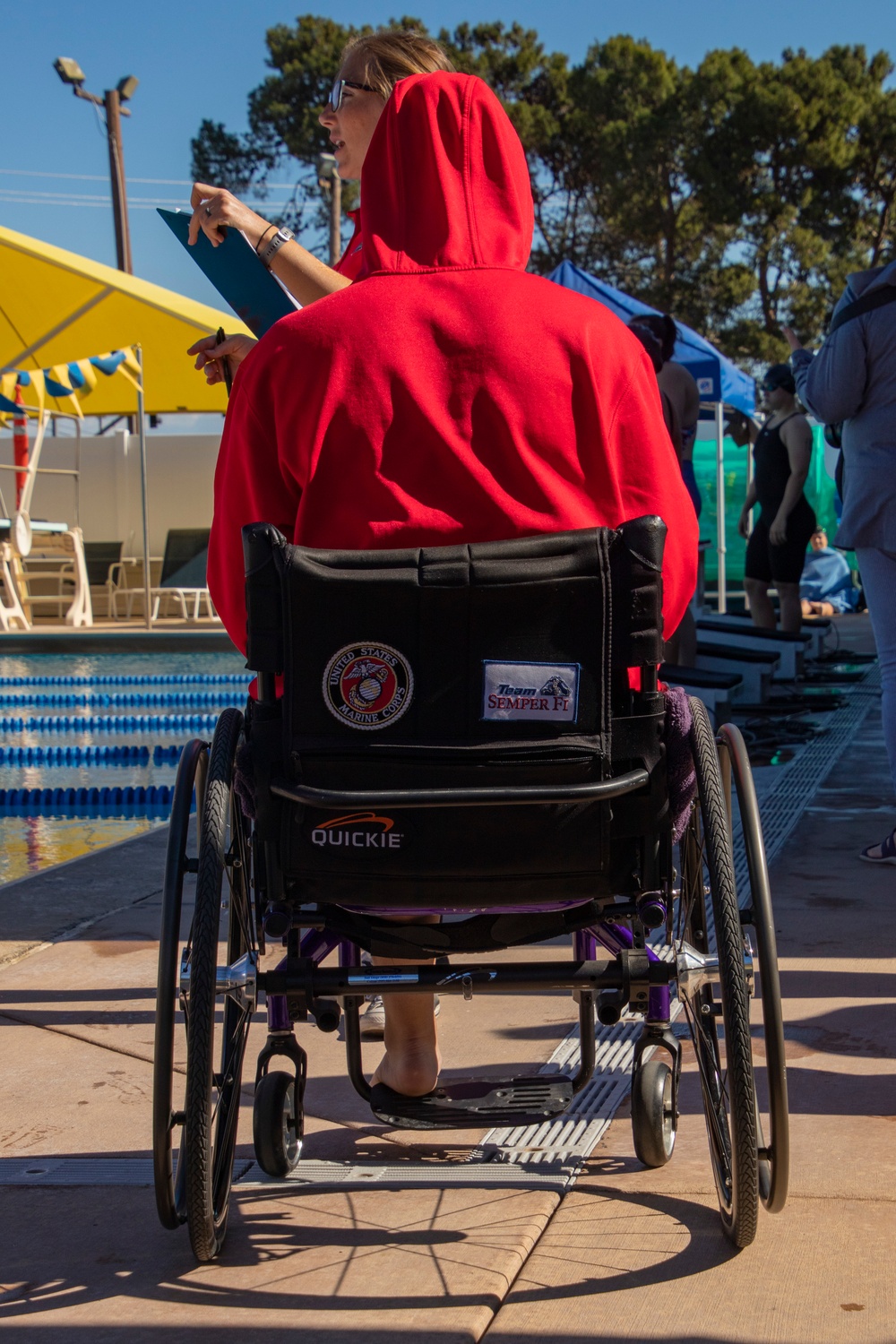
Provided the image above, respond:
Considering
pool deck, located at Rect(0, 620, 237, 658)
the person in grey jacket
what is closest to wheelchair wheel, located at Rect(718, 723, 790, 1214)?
the person in grey jacket

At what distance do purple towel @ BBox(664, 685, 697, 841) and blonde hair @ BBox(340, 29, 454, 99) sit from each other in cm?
135

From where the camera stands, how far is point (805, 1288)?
6.00ft

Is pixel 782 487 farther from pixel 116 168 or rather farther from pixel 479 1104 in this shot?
pixel 116 168

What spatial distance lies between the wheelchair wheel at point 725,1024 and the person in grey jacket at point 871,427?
2.22 meters

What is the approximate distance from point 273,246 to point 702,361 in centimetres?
1187

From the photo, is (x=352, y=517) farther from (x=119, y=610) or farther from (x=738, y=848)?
(x=119, y=610)

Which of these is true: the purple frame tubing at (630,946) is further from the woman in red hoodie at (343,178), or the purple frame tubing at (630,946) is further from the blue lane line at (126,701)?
the blue lane line at (126,701)

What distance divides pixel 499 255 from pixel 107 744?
265 inches

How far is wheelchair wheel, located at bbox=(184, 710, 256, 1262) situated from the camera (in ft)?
5.91

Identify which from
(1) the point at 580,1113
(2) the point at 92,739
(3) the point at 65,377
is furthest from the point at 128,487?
(1) the point at 580,1113

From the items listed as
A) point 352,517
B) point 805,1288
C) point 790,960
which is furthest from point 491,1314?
point 790,960

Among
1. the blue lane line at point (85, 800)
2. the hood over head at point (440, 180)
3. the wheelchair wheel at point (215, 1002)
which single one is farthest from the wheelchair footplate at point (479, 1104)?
the blue lane line at point (85, 800)

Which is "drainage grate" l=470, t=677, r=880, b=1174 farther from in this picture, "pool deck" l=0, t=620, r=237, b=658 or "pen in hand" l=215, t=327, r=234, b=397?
"pool deck" l=0, t=620, r=237, b=658

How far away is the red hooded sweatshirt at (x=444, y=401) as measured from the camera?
2010 mm
